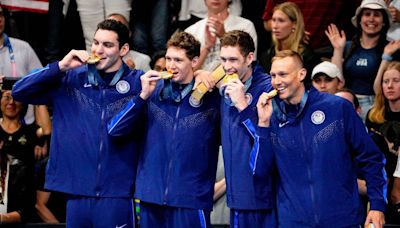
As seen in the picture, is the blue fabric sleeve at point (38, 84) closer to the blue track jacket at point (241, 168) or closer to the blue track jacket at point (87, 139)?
the blue track jacket at point (87, 139)

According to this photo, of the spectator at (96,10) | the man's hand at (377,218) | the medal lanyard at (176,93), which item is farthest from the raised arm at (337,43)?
the man's hand at (377,218)

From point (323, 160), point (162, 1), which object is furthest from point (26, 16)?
point (323, 160)

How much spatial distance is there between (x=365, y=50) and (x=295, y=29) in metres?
0.85

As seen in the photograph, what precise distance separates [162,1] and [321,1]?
1.70 metres

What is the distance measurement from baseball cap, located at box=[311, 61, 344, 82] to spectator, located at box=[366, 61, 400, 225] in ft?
1.46

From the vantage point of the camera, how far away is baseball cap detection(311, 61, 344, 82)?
10.3 meters

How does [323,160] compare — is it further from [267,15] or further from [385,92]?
[267,15]

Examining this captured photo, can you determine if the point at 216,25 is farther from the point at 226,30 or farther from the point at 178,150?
the point at 178,150

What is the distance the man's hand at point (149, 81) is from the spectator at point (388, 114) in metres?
2.61

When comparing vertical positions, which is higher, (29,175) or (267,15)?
(267,15)

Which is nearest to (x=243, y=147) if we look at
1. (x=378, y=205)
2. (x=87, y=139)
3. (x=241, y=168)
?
(x=241, y=168)

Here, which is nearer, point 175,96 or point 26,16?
point 175,96

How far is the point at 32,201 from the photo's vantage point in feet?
34.1

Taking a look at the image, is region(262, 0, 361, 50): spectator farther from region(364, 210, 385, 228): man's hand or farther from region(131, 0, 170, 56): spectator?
region(364, 210, 385, 228): man's hand
